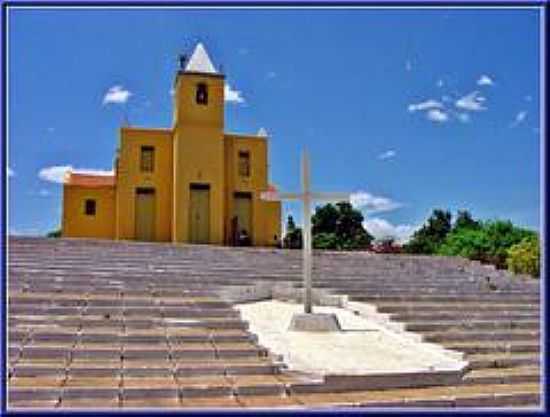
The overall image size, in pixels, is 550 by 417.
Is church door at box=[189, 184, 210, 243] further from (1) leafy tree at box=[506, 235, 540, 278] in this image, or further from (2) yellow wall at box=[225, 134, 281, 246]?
(1) leafy tree at box=[506, 235, 540, 278]

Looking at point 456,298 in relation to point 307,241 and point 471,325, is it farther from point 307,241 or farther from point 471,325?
point 307,241

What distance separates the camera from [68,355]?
317 inches

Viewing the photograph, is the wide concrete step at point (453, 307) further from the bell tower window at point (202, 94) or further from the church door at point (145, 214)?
the bell tower window at point (202, 94)

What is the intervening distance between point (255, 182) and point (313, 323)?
1780cm

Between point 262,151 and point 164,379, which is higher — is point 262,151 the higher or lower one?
the higher one

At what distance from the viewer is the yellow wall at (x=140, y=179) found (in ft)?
86.9

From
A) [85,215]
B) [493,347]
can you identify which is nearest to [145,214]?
[85,215]

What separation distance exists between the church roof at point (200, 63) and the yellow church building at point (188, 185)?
0.12 ft

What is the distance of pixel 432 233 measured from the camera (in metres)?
53.0

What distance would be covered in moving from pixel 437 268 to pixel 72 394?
1380 centimetres

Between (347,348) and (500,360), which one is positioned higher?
(347,348)

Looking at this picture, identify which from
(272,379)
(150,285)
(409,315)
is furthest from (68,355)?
(409,315)

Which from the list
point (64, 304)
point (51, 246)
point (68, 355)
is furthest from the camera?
point (51, 246)

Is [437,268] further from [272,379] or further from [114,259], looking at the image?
[272,379]
